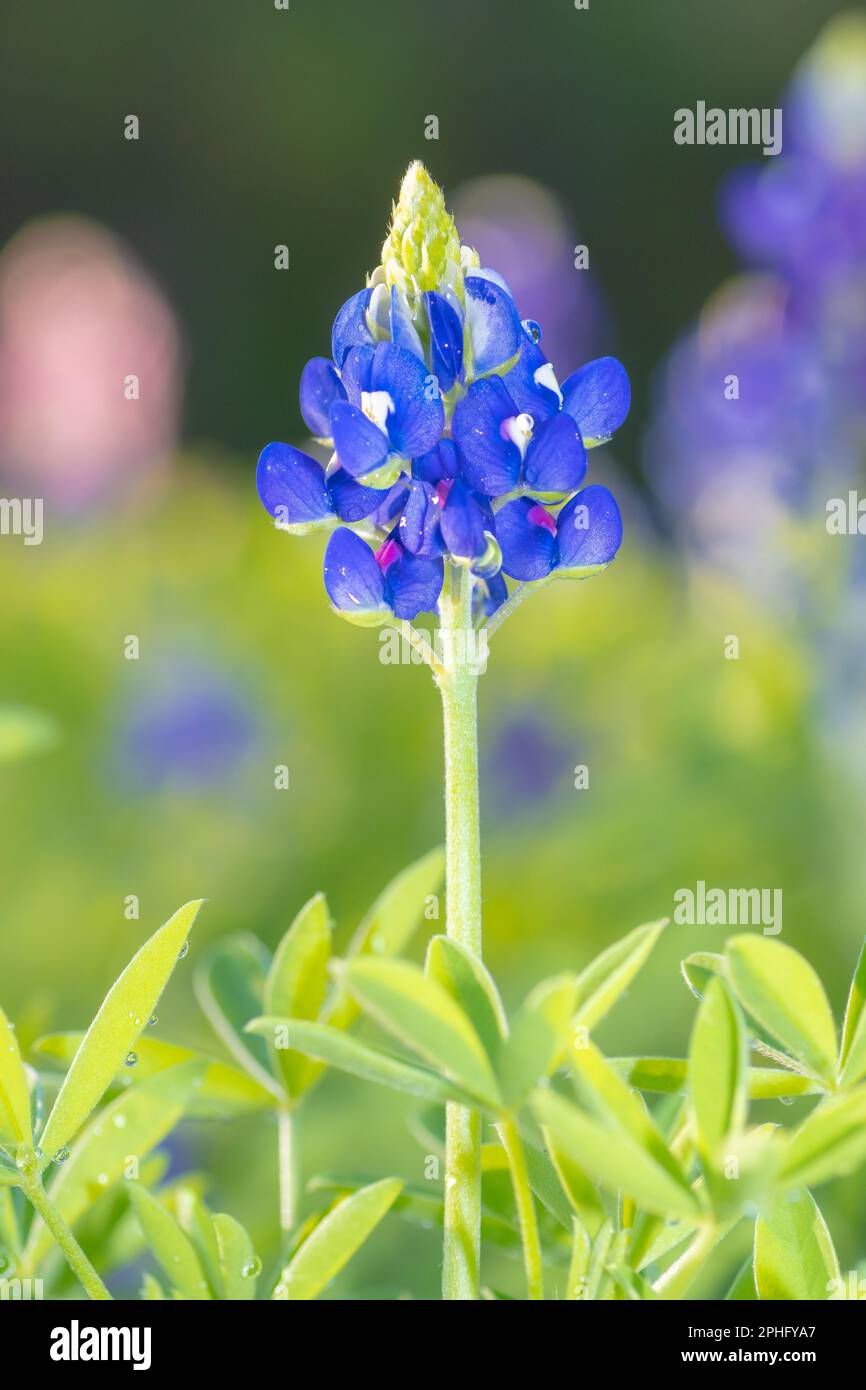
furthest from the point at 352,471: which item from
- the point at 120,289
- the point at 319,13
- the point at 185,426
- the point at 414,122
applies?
the point at 319,13

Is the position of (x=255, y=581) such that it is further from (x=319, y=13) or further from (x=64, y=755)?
(x=319, y=13)

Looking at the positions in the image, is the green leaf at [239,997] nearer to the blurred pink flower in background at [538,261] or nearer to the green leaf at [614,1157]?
the green leaf at [614,1157]

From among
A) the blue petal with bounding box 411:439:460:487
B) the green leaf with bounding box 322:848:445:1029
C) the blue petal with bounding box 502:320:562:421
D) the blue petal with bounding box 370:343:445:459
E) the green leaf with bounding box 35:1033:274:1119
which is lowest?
the green leaf with bounding box 35:1033:274:1119

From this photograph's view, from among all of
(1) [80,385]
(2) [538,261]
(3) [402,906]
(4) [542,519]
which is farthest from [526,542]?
(2) [538,261]

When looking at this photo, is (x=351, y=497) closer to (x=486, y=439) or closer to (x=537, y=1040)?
(x=486, y=439)

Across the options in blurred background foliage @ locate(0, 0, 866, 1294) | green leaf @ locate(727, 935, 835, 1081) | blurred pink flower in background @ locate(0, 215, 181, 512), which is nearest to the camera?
green leaf @ locate(727, 935, 835, 1081)

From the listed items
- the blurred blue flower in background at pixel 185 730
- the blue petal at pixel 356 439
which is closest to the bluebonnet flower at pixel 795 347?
the blurred blue flower in background at pixel 185 730

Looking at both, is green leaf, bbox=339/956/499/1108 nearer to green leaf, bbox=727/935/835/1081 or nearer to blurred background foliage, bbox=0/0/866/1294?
green leaf, bbox=727/935/835/1081

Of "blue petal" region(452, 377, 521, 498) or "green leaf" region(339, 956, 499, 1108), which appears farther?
"blue petal" region(452, 377, 521, 498)

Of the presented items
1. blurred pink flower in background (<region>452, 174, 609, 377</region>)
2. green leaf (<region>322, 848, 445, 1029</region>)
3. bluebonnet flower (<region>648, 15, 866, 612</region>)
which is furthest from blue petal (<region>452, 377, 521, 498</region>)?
blurred pink flower in background (<region>452, 174, 609, 377</region>)
